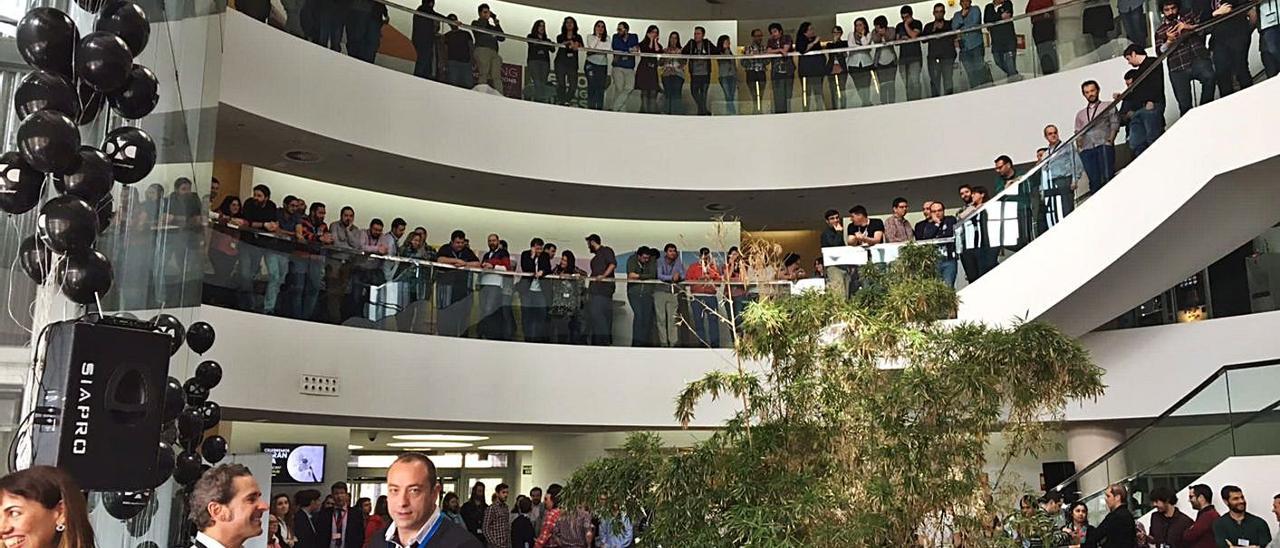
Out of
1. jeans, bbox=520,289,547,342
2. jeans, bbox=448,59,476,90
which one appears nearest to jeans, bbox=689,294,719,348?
jeans, bbox=520,289,547,342

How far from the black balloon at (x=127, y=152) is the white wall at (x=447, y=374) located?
5650mm

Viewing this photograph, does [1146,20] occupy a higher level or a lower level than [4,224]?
higher

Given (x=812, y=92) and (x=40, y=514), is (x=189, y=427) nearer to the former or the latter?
(x=40, y=514)

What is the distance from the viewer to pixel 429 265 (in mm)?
10898

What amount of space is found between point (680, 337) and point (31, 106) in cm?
859

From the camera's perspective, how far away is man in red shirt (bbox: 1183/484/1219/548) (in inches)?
307

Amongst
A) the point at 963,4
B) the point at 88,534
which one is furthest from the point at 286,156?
the point at 88,534

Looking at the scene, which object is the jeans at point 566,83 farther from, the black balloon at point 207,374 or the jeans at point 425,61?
the black balloon at point 207,374

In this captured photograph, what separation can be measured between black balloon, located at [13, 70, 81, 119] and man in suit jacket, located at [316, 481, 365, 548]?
6481mm

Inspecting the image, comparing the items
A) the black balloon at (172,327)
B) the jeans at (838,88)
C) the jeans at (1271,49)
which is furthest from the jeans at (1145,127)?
the black balloon at (172,327)

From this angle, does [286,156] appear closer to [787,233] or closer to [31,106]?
[787,233]

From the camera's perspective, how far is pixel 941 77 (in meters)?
13.2

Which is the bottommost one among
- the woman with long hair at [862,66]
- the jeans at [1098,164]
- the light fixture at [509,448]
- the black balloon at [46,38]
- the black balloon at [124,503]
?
the black balloon at [124,503]

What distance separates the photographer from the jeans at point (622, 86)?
539 inches
